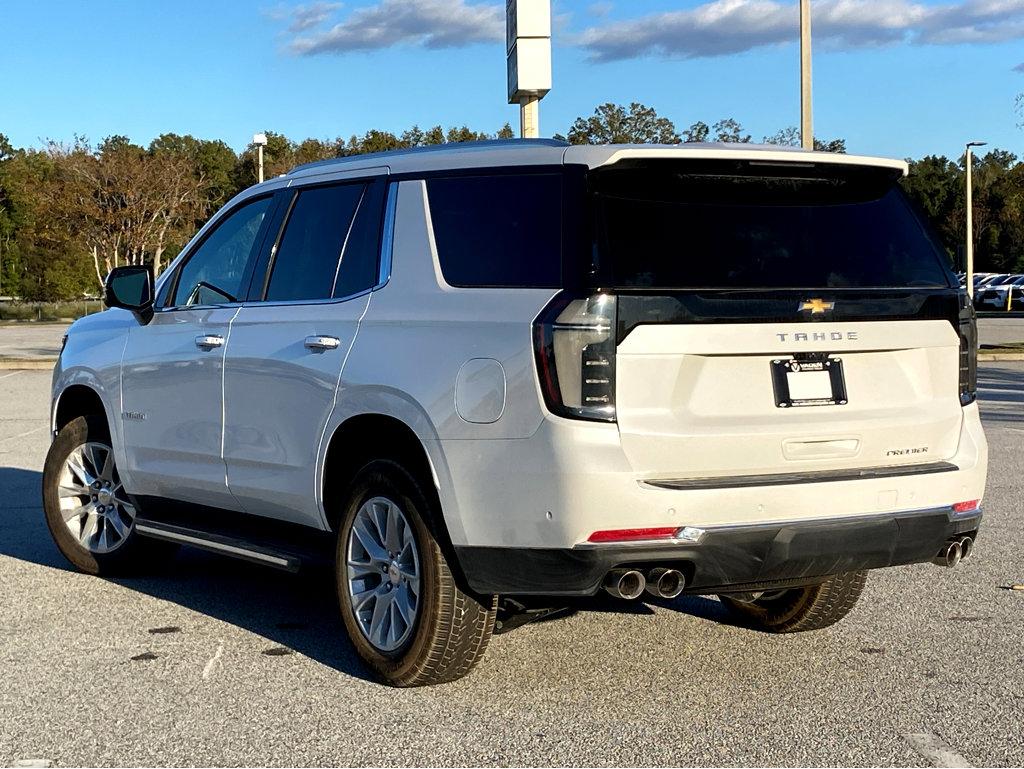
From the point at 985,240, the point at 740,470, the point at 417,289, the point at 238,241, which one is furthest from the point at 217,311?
the point at 985,240

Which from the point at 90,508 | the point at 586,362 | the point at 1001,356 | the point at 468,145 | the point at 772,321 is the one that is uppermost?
the point at 468,145

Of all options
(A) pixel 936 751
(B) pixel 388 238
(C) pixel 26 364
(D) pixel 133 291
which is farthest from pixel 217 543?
(C) pixel 26 364

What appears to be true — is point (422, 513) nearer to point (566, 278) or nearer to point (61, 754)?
point (566, 278)

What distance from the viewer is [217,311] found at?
6602 mm

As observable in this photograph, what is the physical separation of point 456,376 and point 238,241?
219 centimetres

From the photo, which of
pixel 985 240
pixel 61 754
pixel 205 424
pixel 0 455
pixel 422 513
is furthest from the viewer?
pixel 985 240

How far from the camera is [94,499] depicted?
25.2 feet

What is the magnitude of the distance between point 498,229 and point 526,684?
1764mm

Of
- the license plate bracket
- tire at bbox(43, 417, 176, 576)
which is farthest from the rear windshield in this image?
tire at bbox(43, 417, 176, 576)

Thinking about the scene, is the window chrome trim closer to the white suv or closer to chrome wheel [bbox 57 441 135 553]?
the white suv

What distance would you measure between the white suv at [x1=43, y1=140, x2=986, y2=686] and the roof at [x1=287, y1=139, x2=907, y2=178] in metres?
0.02

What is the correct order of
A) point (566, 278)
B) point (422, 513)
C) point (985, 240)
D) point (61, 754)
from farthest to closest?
point (985, 240), point (422, 513), point (566, 278), point (61, 754)

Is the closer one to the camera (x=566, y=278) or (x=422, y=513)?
(x=566, y=278)

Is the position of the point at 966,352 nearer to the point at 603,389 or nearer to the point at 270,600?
the point at 603,389
